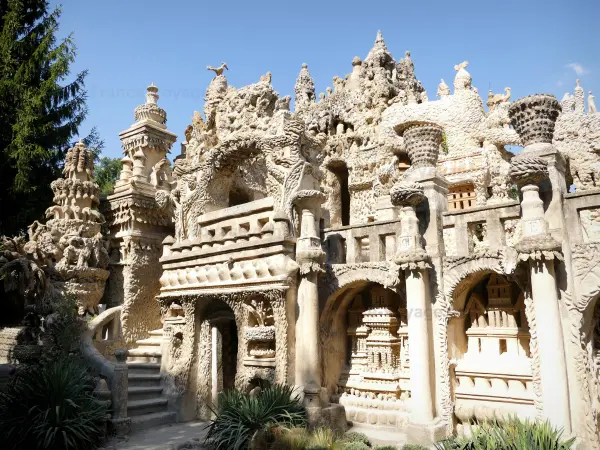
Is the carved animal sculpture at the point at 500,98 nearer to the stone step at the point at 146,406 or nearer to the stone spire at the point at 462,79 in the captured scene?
the stone spire at the point at 462,79

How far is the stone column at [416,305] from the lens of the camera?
8164 mm

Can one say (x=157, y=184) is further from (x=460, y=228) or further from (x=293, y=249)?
(x=460, y=228)

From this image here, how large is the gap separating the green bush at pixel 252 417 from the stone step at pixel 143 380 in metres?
3.21

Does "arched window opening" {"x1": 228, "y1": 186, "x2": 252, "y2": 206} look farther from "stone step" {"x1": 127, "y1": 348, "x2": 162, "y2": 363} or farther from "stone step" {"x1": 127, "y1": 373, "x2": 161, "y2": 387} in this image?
"stone step" {"x1": 127, "y1": 373, "x2": 161, "y2": 387}

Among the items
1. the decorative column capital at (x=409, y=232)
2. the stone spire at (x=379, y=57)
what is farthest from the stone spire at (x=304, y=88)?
the decorative column capital at (x=409, y=232)

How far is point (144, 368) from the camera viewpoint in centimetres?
1241

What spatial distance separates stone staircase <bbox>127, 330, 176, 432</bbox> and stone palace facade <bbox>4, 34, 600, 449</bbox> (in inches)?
1.7

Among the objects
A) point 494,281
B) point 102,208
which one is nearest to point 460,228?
point 494,281

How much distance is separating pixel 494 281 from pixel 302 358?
371 cm

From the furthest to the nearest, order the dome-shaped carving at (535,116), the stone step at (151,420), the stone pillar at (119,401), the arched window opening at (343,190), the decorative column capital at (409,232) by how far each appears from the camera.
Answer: the arched window opening at (343,190)
the stone step at (151,420)
the stone pillar at (119,401)
the decorative column capital at (409,232)
the dome-shaped carving at (535,116)

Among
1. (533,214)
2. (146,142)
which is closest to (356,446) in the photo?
(533,214)

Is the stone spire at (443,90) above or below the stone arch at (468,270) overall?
above

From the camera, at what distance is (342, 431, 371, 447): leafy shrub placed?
8257 mm

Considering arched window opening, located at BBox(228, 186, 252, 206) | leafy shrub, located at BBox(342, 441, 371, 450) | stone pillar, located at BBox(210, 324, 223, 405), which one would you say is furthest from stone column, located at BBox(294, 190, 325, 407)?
arched window opening, located at BBox(228, 186, 252, 206)
